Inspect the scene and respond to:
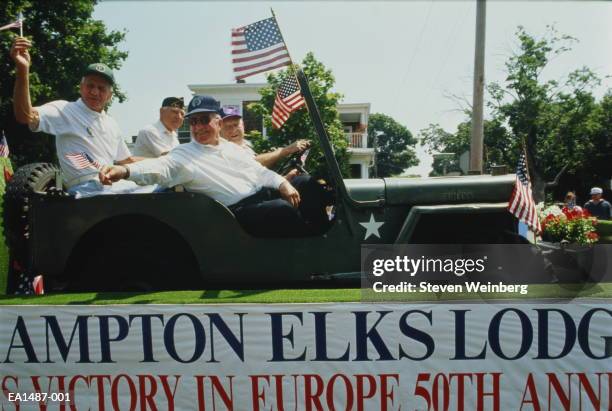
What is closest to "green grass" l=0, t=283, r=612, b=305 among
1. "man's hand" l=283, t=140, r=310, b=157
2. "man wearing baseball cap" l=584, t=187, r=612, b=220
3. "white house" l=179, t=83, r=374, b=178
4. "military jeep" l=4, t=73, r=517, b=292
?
"military jeep" l=4, t=73, r=517, b=292

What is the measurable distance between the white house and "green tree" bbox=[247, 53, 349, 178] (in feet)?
0.98

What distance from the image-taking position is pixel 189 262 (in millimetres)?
3205

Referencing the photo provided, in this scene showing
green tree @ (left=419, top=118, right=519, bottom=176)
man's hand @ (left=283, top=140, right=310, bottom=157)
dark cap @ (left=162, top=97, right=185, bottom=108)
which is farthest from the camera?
green tree @ (left=419, top=118, right=519, bottom=176)

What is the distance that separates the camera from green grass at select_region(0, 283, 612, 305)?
2.56m

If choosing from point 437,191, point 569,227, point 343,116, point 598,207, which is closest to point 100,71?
point 437,191

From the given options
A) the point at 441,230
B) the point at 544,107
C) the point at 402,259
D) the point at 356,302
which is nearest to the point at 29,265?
the point at 356,302

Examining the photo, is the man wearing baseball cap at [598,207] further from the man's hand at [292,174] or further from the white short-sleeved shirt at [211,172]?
the white short-sleeved shirt at [211,172]

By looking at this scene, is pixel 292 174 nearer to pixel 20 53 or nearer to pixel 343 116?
pixel 20 53

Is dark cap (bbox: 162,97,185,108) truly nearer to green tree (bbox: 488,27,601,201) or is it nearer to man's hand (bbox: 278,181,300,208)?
man's hand (bbox: 278,181,300,208)

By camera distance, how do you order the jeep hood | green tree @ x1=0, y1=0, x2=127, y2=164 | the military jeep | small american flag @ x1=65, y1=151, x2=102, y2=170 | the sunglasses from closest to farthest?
the military jeep
small american flag @ x1=65, y1=151, x2=102, y2=170
the sunglasses
the jeep hood
green tree @ x1=0, y1=0, x2=127, y2=164

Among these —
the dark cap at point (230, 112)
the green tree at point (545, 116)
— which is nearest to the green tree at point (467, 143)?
the green tree at point (545, 116)

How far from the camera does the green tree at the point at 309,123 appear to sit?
5.19m

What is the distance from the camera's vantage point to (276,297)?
104 inches

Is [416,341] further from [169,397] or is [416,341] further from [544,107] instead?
[544,107]
